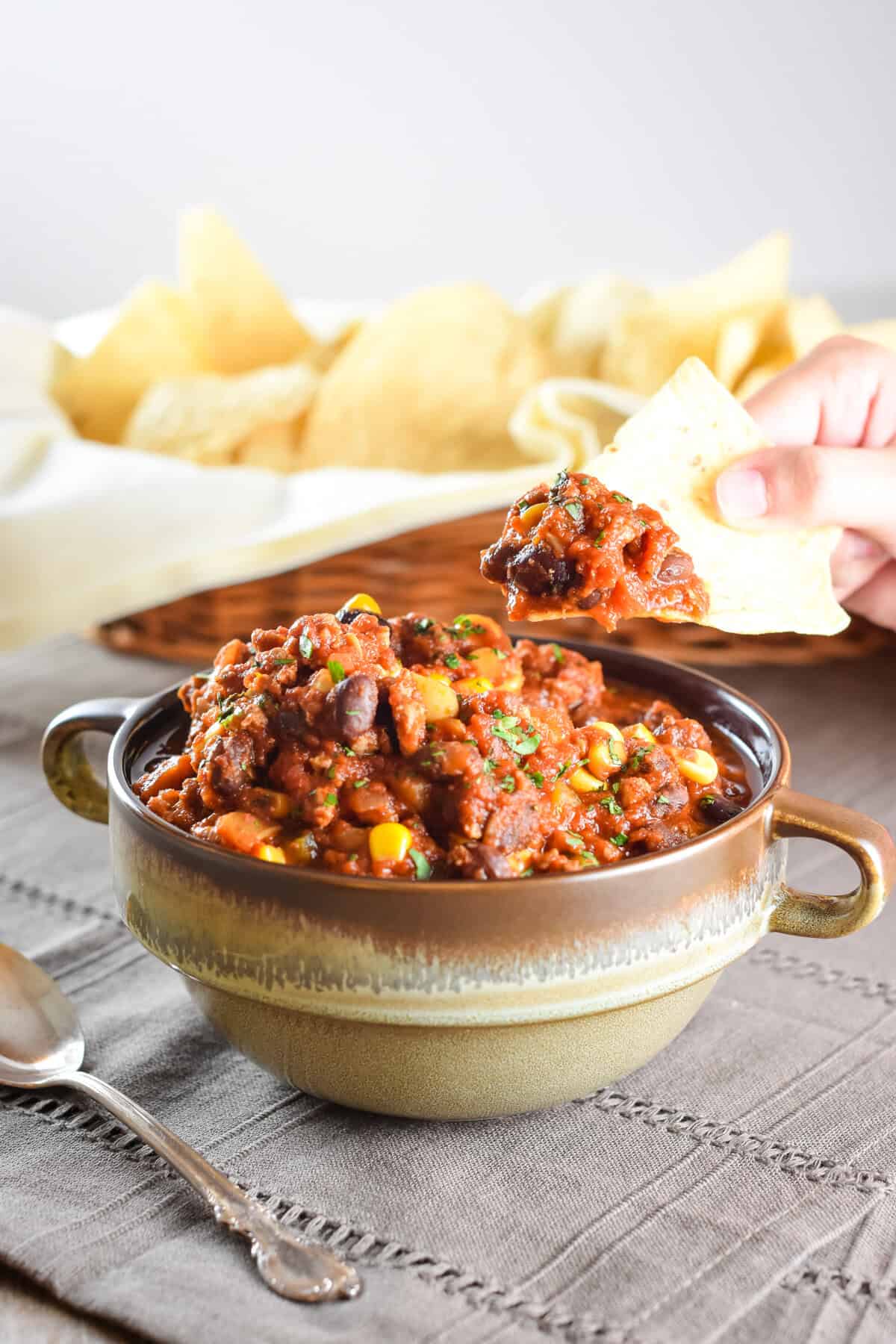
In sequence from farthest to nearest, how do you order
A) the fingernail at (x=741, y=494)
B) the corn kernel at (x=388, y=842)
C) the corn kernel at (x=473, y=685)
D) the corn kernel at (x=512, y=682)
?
the fingernail at (x=741, y=494) < the corn kernel at (x=512, y=682) < the corn kernel at (x=473, y=685) < the corn kernel at (x=388, y=842)

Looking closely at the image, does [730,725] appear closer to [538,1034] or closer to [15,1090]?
[538,1034]

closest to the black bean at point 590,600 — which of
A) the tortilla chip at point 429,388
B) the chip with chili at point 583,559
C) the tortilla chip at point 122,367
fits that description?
the chip with chili at point 583,559

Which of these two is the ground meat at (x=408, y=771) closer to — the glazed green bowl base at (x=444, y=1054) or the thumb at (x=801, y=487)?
the glazed green bowl base at (x=444, y=1054)

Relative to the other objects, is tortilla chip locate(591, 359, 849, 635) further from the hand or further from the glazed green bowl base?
the glazed green bowl base

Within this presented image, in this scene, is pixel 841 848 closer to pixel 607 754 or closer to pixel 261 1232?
pixel 607 754

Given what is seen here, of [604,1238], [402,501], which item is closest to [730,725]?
[604,1238]

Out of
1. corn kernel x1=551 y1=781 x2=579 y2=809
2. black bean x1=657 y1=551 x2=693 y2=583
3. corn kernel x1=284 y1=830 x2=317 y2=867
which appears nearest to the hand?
black bean x1=657 y1=551 x2=693 y2=583
